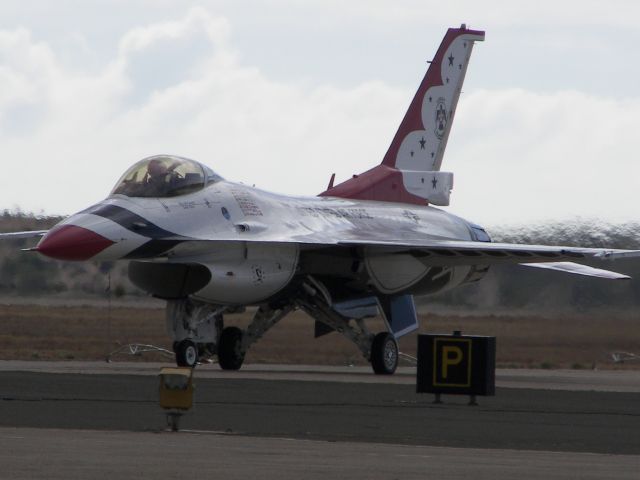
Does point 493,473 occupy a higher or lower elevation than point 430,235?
lower

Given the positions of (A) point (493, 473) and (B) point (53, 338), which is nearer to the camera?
(A) point (493, 473)

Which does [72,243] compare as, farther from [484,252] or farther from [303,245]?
[484,252]

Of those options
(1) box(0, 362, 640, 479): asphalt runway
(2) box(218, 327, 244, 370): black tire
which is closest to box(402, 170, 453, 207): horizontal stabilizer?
(2) box(218, 327, 244, 370): black tire

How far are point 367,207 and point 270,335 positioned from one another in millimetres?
5320

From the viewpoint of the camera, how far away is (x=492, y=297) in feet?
102

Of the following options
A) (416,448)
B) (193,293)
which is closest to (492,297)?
(193,293)

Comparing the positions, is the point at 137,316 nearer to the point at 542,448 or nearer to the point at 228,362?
the point at 228,362

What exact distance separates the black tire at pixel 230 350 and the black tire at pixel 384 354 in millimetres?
2192

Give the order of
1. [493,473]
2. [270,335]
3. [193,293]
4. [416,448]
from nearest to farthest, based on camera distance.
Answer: [493,473]
[416,448]
[193,293]
[270,335]

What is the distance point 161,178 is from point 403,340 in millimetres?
10683

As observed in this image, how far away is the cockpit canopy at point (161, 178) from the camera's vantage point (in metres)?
21.7

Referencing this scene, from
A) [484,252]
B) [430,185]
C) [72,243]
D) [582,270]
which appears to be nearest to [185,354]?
[72,243]

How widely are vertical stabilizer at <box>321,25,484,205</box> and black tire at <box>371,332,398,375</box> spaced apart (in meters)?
4.05

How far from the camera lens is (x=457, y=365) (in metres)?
16.8
